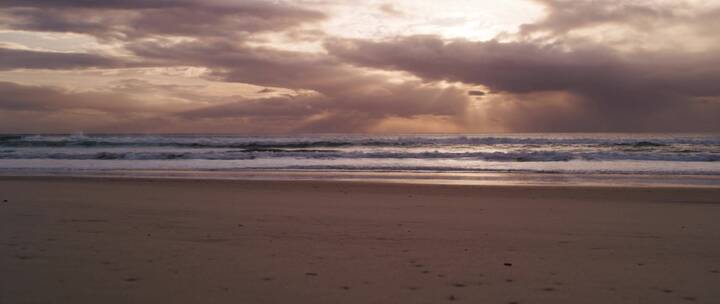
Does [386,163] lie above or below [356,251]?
above

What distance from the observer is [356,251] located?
592 cm

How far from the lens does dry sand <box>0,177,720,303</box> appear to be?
4379 millimetres

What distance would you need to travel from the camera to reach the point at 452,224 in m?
7.83

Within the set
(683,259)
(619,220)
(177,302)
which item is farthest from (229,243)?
(619,220)

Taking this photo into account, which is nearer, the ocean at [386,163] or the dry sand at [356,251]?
the dry sand at [356,251]

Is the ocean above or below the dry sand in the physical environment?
above

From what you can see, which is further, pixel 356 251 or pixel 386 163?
pixel 386 163

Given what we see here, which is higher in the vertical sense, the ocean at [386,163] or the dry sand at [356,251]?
the ocean at [386,163]

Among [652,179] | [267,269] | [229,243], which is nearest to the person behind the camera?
[267,269]

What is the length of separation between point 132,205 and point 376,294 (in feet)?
23.8

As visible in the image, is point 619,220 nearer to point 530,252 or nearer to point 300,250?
point 530,252

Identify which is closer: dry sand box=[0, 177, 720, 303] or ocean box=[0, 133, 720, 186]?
dry sand box=[0, 177, 720, 303]

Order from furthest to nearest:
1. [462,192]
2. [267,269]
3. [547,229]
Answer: [462,192] → [547,229] → [267,269]

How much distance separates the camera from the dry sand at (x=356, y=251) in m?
4.38
